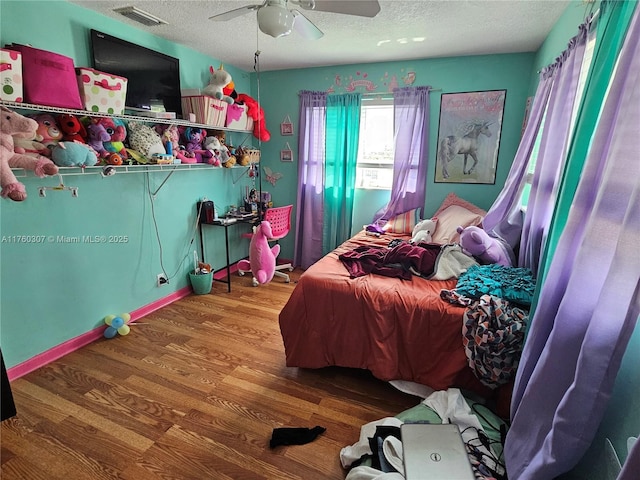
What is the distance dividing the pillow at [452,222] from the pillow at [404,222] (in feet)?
0.95

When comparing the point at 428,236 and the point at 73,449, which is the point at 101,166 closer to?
the point at 73,449

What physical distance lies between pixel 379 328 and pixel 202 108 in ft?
8.25

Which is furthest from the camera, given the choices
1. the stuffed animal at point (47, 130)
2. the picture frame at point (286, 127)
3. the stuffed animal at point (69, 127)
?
the picture frame at point (286, 127)

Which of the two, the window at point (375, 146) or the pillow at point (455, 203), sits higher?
the window at point (375, 146)

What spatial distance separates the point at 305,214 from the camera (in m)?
4.07

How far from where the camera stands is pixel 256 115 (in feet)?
12.3

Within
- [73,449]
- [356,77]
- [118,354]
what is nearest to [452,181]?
[356,77]

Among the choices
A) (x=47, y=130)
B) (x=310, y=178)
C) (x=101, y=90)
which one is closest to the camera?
(x=47, y=130)

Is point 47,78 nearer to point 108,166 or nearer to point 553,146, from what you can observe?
point 108,166

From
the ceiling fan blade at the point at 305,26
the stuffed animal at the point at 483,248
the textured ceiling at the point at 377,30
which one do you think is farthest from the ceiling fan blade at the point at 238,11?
the stuffed animal at the point at 483,248

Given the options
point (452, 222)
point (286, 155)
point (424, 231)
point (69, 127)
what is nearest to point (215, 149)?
point (286, 155)

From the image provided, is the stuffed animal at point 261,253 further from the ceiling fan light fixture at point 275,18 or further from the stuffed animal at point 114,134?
the ceiling fan light fixture at point 275,18

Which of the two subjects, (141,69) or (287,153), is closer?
(141,69)

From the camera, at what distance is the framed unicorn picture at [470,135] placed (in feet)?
10.7
